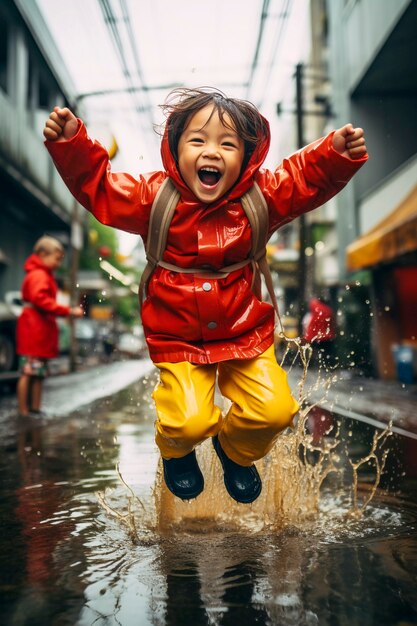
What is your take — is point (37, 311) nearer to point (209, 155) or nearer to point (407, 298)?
point (209, 155)

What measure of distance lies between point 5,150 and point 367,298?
922 cm

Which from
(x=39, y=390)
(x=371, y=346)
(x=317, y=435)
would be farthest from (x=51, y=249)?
(x=371, y=346)

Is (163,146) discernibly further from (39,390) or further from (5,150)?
(5,150)

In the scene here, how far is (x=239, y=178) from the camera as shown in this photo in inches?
118

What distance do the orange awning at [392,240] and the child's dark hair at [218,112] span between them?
890 cm

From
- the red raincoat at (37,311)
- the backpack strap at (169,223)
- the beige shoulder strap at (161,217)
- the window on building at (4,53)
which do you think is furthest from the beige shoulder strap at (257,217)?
the window on building at (4,53)

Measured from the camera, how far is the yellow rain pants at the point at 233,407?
9.24ft

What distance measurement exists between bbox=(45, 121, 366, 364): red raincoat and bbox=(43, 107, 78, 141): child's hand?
0.10 ft

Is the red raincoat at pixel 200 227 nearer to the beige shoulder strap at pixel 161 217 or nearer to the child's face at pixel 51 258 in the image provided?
the beige shoulder strap at pixel 161 217

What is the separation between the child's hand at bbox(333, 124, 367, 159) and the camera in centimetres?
296

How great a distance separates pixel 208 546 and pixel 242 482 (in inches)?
12.1

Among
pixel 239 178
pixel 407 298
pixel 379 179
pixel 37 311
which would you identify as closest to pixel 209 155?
pixel 239 178

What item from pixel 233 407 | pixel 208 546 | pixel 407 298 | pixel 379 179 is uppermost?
pixel 379 179

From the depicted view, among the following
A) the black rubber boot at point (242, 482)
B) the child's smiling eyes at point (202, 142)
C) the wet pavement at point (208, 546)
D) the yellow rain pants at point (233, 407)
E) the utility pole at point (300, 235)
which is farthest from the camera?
the utility pole at point (300, 235)
